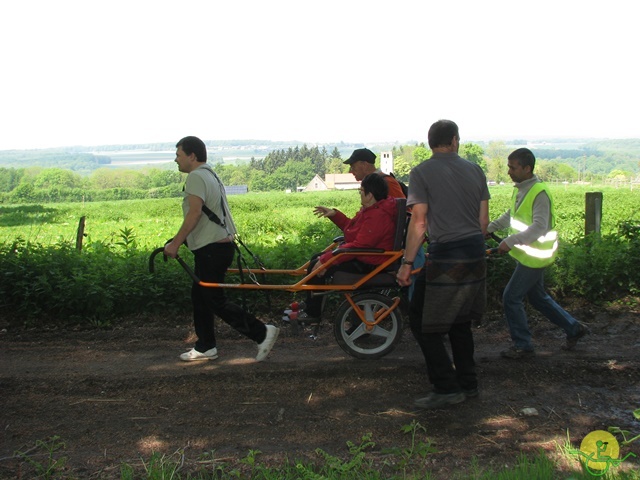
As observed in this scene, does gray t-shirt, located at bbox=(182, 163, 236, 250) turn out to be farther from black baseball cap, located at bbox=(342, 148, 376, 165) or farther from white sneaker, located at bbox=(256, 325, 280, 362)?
black baseball cap, located at bbox=(342, 148, 376, 165)

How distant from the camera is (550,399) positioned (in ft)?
16.6

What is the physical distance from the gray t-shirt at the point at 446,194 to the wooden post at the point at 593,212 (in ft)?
14.9

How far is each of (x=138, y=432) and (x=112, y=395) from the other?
2.87 ft

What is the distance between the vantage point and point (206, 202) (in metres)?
6.03

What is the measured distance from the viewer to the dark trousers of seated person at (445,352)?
16.5ft

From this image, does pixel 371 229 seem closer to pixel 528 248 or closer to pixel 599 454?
pixel 528 248

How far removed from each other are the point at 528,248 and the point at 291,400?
2.44m

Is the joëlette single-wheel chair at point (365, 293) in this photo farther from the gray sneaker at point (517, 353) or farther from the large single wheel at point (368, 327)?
the gray sneaker at point (517, 353)

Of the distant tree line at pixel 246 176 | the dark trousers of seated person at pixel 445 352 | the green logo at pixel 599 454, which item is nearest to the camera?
the green logo at pixel 599 454

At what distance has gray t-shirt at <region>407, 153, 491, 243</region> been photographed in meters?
4.92

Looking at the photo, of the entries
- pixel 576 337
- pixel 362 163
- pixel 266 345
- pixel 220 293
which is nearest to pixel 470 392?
pixel 576 337

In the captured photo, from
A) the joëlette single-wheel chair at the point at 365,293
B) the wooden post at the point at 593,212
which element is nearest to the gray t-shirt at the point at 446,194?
the joëlette single-wheel chair at the point at 365,293

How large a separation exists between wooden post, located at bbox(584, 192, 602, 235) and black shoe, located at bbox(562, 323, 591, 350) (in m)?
3.07

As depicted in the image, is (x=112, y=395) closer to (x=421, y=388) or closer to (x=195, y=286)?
(x=195, y=286)
